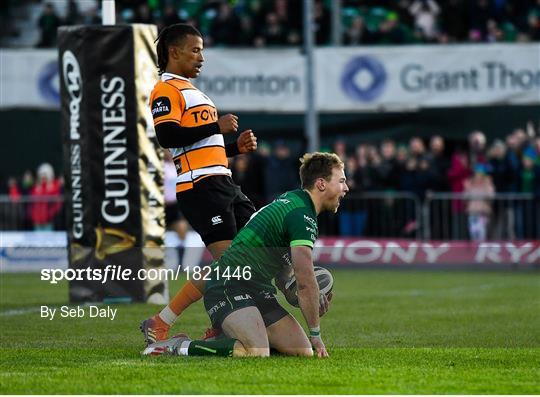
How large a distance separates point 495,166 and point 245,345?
14.3 meters

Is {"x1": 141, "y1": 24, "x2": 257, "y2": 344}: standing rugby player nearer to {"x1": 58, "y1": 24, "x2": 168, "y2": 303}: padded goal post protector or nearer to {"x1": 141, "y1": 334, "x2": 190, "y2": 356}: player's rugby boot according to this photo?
{"x1": 141, "y1": 334, "x2": 190, "y2": 356}: player's rugby boot

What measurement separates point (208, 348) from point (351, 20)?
18.2m

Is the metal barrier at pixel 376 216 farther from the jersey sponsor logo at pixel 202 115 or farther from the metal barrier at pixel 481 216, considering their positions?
the jersey sponsor logo at pixel 202 115

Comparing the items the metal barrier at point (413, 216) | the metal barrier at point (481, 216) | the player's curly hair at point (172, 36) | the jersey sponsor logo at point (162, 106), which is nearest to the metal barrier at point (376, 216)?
the metal barrier at point (413, 216)

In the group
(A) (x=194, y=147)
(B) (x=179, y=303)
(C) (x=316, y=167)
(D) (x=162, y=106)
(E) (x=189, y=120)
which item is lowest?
(B) (x=179, y=303)

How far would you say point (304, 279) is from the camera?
28.9ft

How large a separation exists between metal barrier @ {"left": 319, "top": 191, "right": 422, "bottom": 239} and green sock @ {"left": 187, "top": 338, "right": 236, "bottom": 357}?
13848mm

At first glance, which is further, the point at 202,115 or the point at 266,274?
the point at 202,115

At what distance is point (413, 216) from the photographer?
23.1m

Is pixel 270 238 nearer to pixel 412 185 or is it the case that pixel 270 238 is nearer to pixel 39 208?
pixel 412 185

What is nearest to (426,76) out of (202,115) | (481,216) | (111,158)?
(481,216)

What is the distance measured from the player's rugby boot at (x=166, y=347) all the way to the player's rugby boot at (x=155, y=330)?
0.39 meters

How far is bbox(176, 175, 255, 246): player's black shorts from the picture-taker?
10.1 metres

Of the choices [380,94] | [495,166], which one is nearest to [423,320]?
[495,166]
